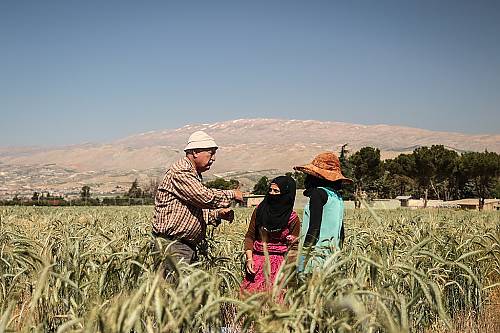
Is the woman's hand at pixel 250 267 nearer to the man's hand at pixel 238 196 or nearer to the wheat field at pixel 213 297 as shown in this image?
the wheat field at pixel 213 297

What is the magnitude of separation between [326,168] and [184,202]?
3.87 ft

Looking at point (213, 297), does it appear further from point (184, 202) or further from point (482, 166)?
point (482, 166)

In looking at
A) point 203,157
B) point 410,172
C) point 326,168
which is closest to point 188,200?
point 203,157

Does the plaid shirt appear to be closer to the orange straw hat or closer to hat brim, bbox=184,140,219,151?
hat brim, bbox=184,140,219,151

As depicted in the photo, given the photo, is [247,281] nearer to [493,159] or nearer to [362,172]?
[493,159]

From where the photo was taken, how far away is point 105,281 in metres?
3.27

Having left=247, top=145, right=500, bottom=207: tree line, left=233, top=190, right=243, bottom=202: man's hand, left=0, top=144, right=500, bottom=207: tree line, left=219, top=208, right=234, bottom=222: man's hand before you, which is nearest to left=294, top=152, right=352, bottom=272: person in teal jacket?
left=233, top=190, right=243, bottom=202: man's hand

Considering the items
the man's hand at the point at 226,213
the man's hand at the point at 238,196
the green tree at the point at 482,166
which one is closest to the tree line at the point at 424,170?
the green tree at the point at 482,166

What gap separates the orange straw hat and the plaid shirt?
69cm

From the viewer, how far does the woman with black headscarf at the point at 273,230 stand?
4.41m

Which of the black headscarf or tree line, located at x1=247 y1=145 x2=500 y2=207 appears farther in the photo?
tree line, located at x1=247 y1=145 x2=500 y2=207

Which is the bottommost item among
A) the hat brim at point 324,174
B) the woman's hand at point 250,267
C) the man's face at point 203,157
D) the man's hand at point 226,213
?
the woman's hand at point 250,267

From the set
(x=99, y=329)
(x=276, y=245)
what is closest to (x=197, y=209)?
(x=276, y=245)

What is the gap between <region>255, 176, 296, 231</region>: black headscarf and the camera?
4406 mm
